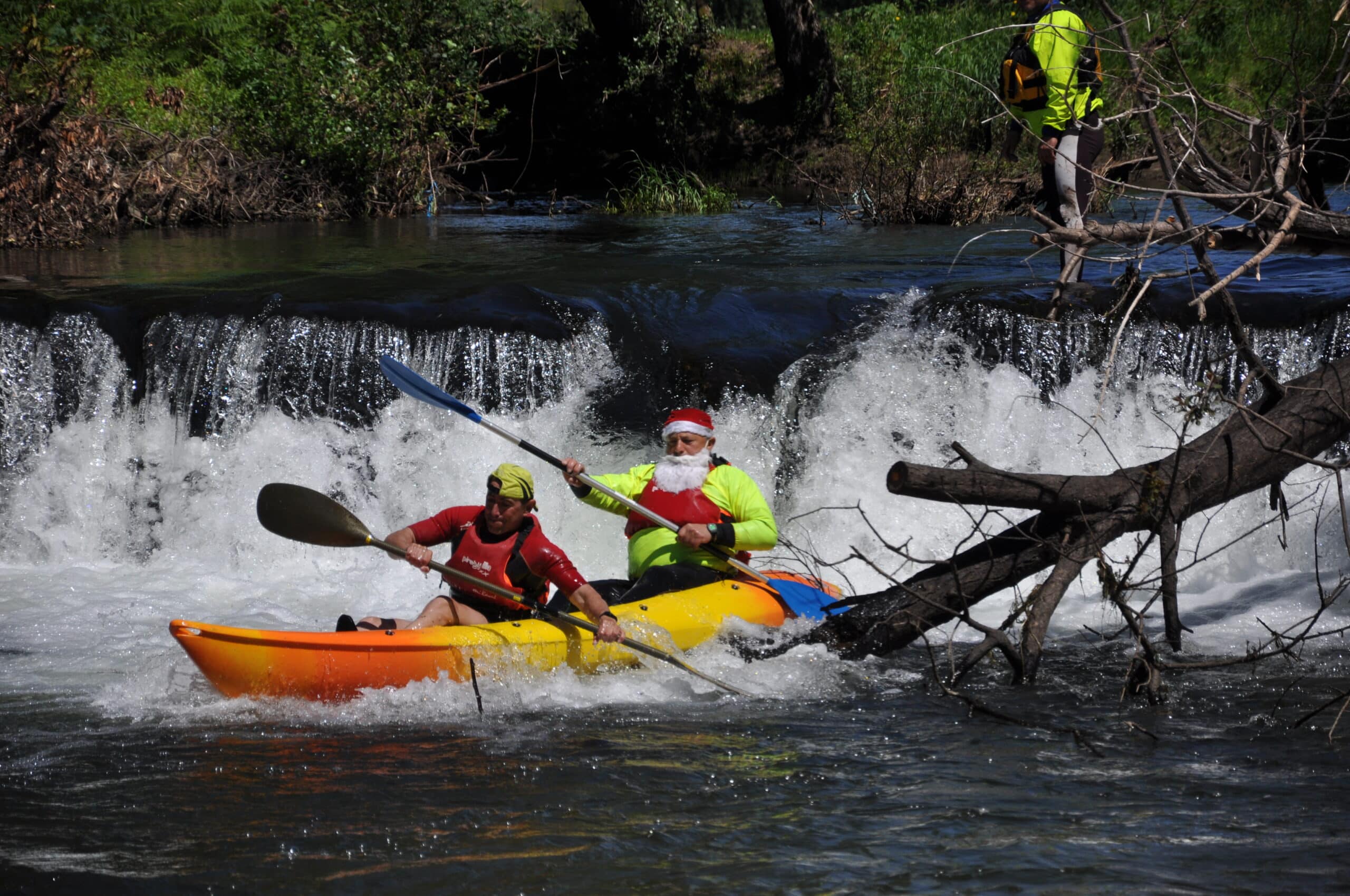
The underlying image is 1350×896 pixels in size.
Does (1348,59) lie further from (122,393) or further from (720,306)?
(122,393)

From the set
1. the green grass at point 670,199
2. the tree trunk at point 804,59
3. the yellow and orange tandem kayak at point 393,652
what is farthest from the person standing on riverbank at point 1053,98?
the tree trunk at point 804,59

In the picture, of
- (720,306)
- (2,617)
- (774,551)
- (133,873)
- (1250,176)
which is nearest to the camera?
(133,873)

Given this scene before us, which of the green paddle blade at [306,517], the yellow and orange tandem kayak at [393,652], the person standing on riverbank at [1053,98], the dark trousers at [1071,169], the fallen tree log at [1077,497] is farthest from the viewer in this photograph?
the dark trousers at [1071,169]

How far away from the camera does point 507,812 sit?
12.2 feet

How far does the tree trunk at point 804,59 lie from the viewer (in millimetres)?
17625

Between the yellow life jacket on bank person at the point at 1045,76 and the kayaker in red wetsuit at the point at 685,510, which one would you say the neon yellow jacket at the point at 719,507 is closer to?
the kayaker in red wetsuit at the point at 685,510

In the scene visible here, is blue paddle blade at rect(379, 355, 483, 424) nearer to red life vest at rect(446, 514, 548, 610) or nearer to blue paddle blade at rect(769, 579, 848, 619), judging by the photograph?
red life vest at rect(446, 514, 548, 610)

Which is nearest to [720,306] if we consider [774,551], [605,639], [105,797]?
[774,551]

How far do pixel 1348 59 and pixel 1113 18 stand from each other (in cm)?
73

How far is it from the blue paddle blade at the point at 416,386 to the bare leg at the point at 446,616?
0.96 meters

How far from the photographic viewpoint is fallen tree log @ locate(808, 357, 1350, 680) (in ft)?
14.2

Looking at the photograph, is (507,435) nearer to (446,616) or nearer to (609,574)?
(446,616)

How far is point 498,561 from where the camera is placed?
492 centimetres

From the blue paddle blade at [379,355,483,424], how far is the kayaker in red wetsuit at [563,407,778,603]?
621 millimetres
